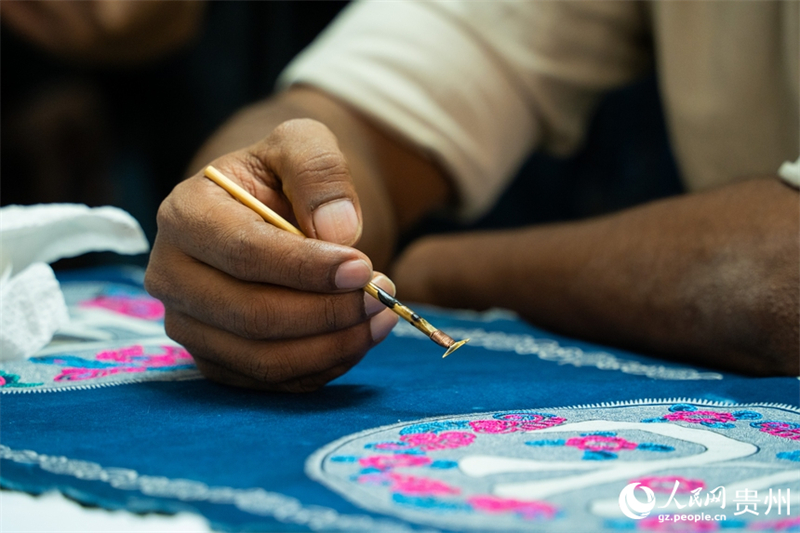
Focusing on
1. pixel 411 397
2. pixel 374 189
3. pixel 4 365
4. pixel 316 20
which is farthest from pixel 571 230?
pixel 316 20

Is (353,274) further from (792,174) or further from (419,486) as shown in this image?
(792,174)

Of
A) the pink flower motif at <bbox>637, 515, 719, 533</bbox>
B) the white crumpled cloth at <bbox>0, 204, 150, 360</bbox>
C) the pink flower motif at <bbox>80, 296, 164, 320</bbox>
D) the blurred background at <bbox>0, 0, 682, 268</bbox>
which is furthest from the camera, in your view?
the blurred background at <bbox>0, 0, 682, 268</bbox>

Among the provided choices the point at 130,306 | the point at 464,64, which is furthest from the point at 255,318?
the point at 464,64

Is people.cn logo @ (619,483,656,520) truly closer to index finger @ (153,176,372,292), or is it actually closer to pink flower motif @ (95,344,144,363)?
index finger @ (153,176,372,292)

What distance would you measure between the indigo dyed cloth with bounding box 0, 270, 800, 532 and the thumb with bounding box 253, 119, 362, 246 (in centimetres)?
10

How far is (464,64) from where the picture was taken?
90 centimetres

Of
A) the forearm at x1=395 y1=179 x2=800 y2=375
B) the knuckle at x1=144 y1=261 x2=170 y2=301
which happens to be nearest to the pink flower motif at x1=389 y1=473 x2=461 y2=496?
the knuckle at x1=144 y1=261 x2=170 y2=301

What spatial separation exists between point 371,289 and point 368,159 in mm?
473

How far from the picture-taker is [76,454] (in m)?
0.32

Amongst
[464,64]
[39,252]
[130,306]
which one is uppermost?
[464,64]

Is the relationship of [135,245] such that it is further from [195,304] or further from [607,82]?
[607,82]

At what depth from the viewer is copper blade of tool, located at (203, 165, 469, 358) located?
1.26ft

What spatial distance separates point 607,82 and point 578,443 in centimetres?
76

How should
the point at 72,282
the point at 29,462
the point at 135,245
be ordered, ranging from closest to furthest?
1. the point at 29,462
2. the point at 135,245
3. the point at 72,282
